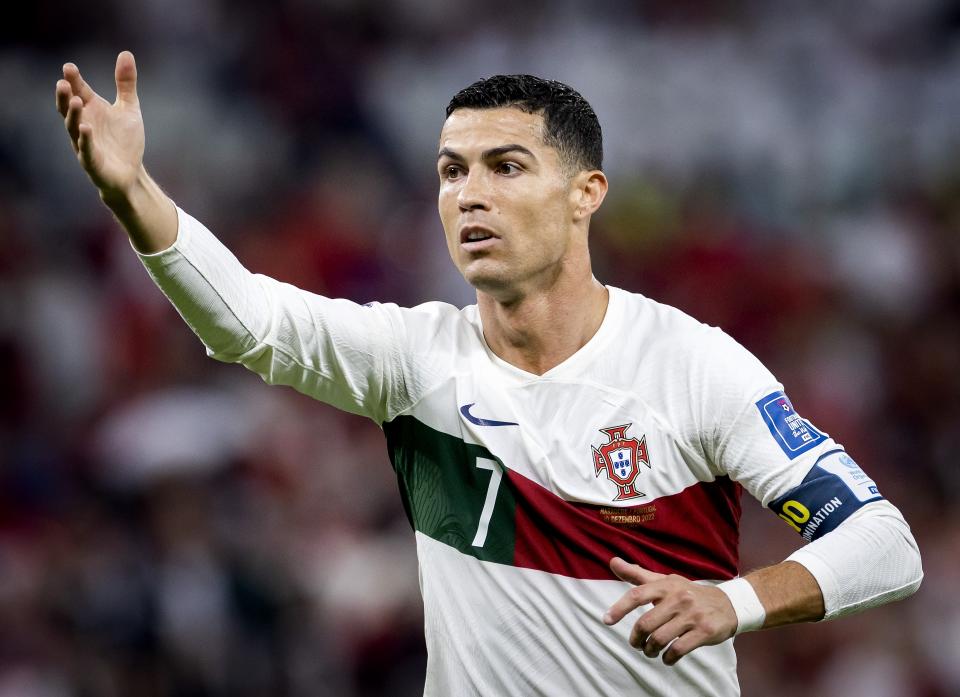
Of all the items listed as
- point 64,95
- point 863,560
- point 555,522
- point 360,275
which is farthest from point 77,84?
point 360,275

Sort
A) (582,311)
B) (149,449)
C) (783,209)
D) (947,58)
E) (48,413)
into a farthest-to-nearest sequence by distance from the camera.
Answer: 1. (947,58)
2. (783,209)
3. (48,413)
4. (149,449)
5. (582,311)

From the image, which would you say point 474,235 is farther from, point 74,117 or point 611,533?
point 74,117

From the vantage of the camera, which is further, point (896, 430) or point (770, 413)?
point (896, 430)

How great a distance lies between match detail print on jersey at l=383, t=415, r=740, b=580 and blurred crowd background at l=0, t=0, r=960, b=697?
3.00 meters

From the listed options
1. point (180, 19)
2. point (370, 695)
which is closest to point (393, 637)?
point (370, 695)

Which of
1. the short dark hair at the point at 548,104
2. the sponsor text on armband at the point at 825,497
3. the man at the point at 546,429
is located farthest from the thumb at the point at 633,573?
the short dark hair at the point at 548,104

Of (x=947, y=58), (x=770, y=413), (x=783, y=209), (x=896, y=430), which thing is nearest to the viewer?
(x=770, y=413)

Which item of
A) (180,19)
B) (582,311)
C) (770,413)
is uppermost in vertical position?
(180,19)

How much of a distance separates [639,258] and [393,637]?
10.9ft

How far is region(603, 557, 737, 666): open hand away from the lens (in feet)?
9.42

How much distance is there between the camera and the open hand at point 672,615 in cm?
287

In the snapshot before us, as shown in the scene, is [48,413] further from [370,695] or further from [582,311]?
[582,311]

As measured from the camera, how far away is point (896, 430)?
8.02 metres

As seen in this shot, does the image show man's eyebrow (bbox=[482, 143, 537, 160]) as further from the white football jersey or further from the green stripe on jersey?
the green stripe on jersey
